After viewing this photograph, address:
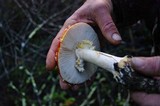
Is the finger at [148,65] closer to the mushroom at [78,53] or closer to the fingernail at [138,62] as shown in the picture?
the fingernail at [138,62]

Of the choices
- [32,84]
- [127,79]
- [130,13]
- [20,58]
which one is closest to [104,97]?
[32,84]

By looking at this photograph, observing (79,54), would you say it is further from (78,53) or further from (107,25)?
(107,25)

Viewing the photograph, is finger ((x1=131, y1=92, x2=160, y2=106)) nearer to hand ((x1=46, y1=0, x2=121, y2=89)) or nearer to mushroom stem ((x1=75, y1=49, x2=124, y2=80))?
mushroom stem ((x1=75, y1=49, x2=124, y2=80))

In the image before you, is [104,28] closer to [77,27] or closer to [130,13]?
[77,27]

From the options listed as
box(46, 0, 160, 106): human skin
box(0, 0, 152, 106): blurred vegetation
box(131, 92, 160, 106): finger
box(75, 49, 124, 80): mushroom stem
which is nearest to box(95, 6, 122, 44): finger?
box(46, 0, 160, 106): human skin

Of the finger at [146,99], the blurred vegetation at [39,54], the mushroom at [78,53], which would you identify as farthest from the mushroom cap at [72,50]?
the blurred vegetation at [39,54]

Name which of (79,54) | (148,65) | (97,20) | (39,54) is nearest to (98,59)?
(79,54)
